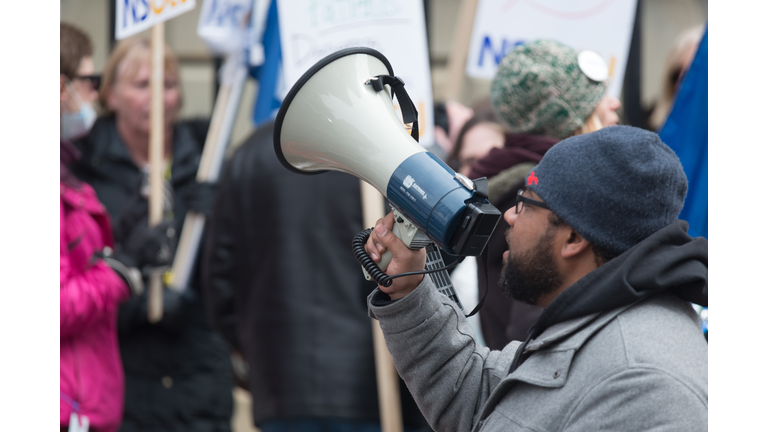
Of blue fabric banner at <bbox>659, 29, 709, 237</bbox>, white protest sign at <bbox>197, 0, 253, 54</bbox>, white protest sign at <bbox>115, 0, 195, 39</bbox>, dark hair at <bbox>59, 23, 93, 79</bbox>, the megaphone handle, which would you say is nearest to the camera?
the megaphone handle

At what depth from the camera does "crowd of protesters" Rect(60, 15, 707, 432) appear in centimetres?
165

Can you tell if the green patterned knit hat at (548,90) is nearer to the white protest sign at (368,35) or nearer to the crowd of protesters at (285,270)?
the crowd of protesters at (285,270)

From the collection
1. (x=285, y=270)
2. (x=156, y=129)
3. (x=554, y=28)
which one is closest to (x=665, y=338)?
(x=285, y=270)

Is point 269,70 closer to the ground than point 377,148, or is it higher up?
closer to the ground

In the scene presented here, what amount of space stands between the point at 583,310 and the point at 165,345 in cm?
279

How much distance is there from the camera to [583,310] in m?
1.52

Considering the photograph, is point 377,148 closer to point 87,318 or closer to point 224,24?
point 87,318

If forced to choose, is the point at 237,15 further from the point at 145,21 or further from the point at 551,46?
the point at 551,46

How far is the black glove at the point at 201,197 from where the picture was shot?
3.94m

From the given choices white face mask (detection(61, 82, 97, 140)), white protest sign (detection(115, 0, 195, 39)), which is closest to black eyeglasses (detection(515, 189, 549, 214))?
white protest sign (detection(115, 0, 195, 39))

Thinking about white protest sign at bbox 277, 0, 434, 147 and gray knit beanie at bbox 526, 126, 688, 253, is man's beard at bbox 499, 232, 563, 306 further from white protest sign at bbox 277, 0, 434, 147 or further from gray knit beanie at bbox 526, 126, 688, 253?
white protest sign at bbox 277, 0, 434, 147

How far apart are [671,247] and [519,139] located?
3.19 feet

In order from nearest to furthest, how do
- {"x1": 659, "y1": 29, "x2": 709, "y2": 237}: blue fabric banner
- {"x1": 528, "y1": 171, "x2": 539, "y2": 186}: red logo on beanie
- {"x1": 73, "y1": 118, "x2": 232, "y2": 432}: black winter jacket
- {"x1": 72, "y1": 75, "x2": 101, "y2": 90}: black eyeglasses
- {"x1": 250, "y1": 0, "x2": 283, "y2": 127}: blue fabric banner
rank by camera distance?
{"x1": 528, "y1": 171, "x2": 539, "y2": 186}: red logo on beanie, {"x1": 659, "y1": 29, "x2": 709, "y2": 237}: blue fabric banner, {"x1": 72, "y1": 75, "x2": 101, "y2": 90}: black eyeglasses, {"x1": 73, "y1": 118, "x2": 232, "y2": 432}: black winter jacket, {"x1": 250, "y1": 0, "x2": 283, "y2": 127}: blue fabric banner

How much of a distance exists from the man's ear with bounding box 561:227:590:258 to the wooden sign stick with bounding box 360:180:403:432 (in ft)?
4.61
